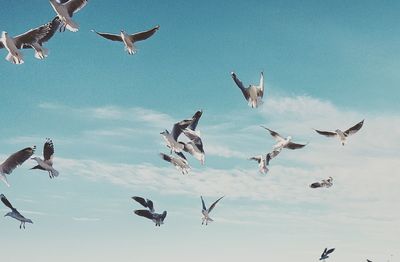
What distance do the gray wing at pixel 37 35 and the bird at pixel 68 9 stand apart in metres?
1.14

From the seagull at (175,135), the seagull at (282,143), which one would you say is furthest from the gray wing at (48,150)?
the seagull at (282,143)

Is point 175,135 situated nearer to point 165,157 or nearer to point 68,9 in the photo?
point 165,157

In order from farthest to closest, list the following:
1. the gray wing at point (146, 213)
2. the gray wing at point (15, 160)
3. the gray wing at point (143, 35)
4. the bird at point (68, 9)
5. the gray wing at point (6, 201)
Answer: the gray wing at point (146, 213)
the gray wing at point (6, 201)
the gray wing at point (143, 35)
the gray wing at point (15, 160)
the bird at point (68, 9)

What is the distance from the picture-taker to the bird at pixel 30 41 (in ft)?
89.8

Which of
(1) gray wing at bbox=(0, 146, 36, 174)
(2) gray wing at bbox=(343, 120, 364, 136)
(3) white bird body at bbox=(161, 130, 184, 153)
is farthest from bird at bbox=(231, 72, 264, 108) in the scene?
(1) gray wing at bbox=(0, 146, 36, 174)

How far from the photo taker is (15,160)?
28.2 m

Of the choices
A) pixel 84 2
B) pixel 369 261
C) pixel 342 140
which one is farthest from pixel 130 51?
pixel 369 261

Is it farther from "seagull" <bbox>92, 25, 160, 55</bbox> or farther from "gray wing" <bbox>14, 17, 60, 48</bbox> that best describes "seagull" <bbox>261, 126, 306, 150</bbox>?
"gray wing" <bbox>14, 17, 60, 48</bbox>

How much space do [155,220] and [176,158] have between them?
566 cm

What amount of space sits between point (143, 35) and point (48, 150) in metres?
8.15

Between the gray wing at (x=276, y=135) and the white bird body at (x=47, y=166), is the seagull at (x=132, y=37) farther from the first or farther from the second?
the gray wing at (x=276, y=135)

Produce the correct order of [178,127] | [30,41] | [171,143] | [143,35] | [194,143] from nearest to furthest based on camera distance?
[30,41], [171,143], [143,35], [178,127], [194,143]

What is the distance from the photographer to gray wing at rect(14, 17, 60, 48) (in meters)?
27.5

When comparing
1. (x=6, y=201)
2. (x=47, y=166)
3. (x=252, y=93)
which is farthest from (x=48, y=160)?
(x=252, y=93)
